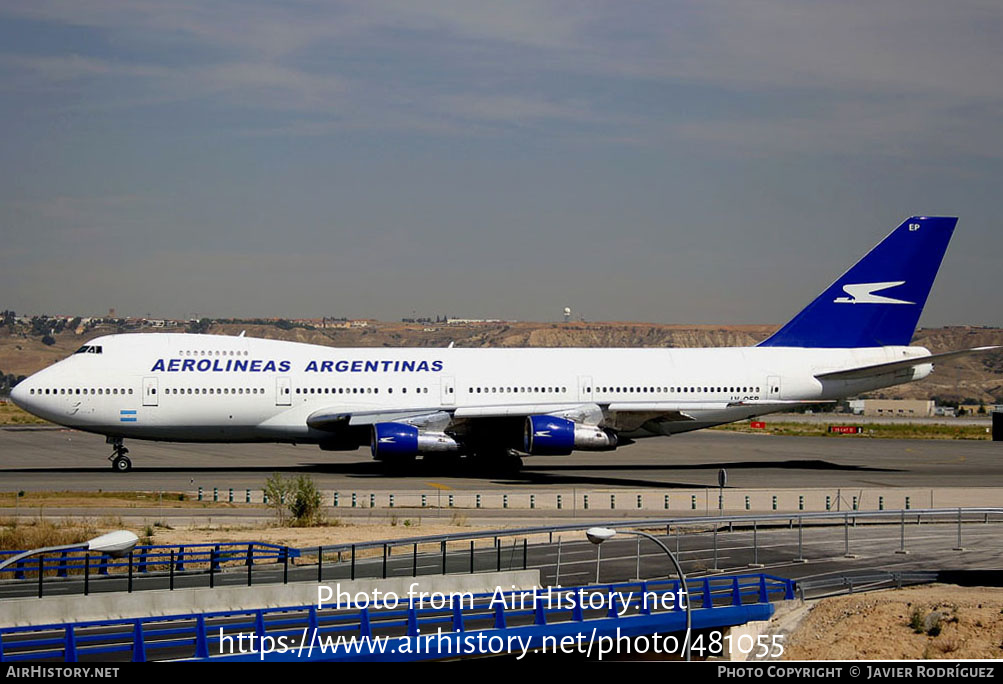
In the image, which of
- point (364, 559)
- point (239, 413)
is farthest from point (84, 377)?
point (364, 559)

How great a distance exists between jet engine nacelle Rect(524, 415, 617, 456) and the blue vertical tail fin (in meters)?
11.6

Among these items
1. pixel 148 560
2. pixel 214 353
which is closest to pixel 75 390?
pixel 214 353

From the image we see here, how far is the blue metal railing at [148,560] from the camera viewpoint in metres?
26.1

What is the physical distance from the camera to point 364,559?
29.9m

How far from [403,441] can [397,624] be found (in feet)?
86.4

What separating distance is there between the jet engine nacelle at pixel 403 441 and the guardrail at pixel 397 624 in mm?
22919

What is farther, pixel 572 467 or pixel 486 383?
pixel 572 467

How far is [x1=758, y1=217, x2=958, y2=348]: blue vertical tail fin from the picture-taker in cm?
5522

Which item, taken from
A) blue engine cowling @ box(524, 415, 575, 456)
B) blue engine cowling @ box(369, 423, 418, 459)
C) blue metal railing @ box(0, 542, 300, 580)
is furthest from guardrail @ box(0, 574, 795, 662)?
blue engine cowling @ box(369, 423, 418, 459)

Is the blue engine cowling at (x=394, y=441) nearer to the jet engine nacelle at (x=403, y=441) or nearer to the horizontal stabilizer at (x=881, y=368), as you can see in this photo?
the jet engine nacelle at (x=403, y=441)

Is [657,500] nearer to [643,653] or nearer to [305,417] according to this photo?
[305,417]

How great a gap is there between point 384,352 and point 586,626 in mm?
32100

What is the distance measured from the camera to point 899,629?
2505 centimetres

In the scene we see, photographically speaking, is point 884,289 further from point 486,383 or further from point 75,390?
point 75,390
